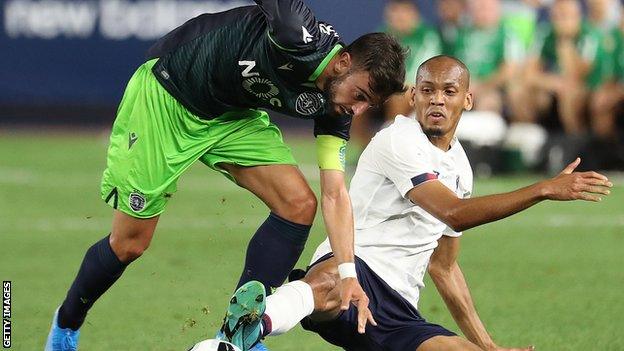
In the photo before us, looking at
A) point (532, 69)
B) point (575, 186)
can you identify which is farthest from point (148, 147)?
point (532, 69)

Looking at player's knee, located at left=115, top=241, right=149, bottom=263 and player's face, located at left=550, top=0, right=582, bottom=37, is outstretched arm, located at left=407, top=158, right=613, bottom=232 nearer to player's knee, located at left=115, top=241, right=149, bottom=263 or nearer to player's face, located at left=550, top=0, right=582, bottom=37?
player's knee, located at left=115, top=241, right=149, bottom=263

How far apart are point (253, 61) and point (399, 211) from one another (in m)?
0.93

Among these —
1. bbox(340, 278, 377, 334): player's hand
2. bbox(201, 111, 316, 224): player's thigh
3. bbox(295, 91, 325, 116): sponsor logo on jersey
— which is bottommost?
bbox(340, 278, 377, 334): player's hand

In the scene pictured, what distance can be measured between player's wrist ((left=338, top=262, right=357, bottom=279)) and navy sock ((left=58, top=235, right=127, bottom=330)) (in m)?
1.35

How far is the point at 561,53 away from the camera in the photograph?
16.5 meters

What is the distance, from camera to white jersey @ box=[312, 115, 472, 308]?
5.67 metres

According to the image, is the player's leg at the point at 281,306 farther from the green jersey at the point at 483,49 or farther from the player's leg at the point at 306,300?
the green jersey at the point at 483,49

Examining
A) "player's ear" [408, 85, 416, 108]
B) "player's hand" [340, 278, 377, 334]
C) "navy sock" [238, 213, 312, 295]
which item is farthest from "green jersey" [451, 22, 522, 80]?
"player's hand" [340, 278, 377, 334]

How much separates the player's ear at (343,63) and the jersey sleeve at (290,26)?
0.42 ft

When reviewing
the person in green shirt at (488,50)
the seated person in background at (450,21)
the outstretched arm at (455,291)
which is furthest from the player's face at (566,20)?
the outstretched arm at (455,291)

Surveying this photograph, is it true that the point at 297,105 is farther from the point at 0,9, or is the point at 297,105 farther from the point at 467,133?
the point at 0,9

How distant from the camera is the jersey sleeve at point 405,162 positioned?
5539 mm

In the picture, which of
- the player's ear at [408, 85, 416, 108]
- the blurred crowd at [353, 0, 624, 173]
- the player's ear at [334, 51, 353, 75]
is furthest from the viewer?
the blurred crowd at [353, 0, 624, 173]

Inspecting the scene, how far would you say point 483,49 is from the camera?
54.4 feet
